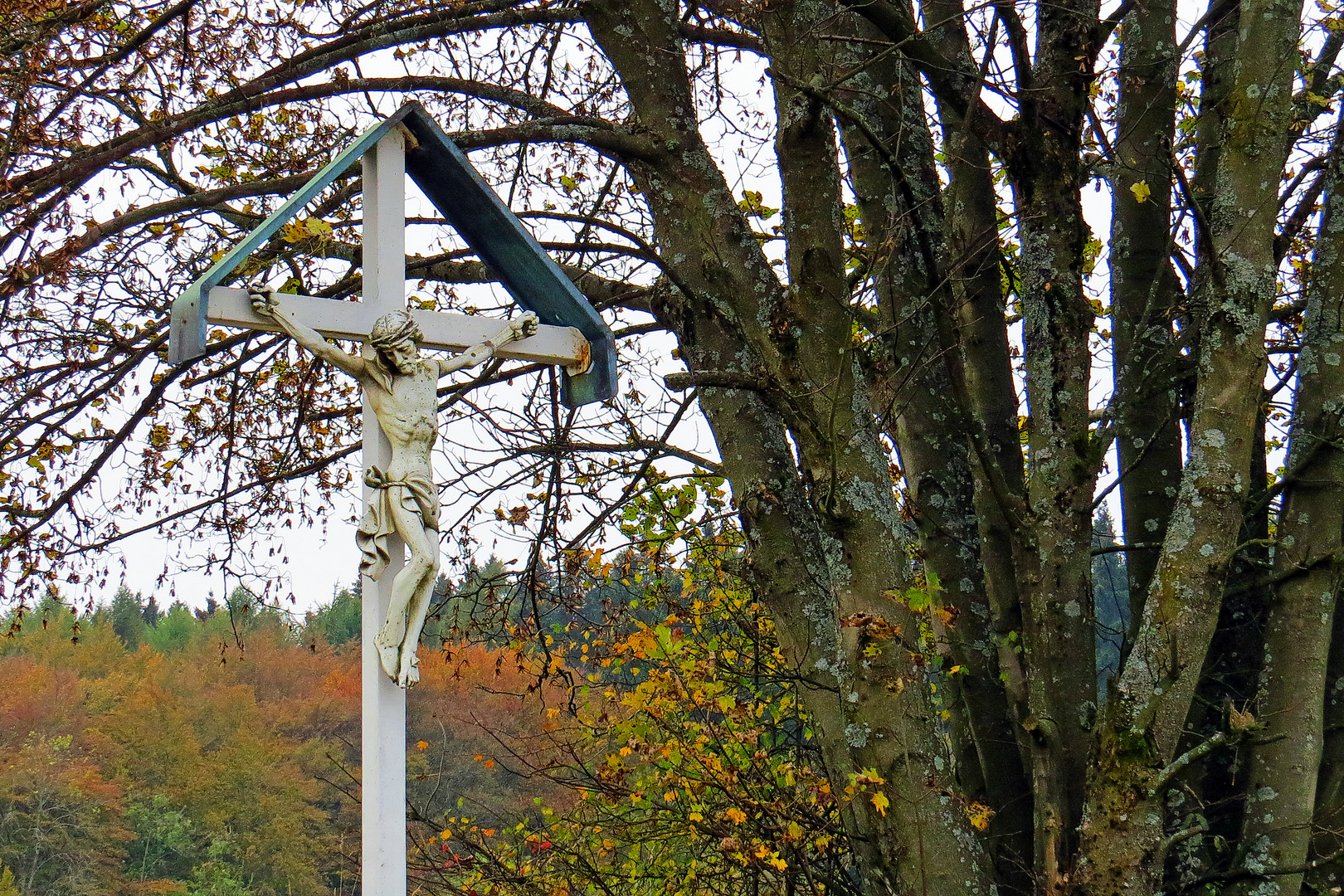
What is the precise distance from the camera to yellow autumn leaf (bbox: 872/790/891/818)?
3777mm

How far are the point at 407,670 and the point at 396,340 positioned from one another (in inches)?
28.3

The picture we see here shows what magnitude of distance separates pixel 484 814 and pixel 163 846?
42.4 ft

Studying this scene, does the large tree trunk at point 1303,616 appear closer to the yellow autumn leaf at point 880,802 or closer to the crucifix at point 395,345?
the yellow autumn leaf at point 880,802

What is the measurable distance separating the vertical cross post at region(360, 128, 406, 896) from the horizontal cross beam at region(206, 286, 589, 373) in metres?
0.07

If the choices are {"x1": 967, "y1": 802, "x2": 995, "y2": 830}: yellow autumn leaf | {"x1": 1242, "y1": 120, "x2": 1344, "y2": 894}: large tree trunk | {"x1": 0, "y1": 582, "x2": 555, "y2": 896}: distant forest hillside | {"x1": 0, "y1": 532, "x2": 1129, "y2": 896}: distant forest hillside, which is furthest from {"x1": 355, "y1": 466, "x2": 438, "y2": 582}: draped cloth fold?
{"x1": 0, "y1": 582, "x2": 555, "y2": 896}: distant forest hillside

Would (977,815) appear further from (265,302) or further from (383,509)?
(265,302)

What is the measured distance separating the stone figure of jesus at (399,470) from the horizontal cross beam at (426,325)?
37mm

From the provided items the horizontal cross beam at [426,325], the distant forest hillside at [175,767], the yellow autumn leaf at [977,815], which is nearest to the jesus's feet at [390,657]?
the horizontal cross beam at [426,325]

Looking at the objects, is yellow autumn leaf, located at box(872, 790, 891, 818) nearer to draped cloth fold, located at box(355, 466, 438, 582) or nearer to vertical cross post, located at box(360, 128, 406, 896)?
vertical cross post, located at box(360, 128, 406, 896)

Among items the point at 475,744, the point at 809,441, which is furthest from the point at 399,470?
the point at 475,744

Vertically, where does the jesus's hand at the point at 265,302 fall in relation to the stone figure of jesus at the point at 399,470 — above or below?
above

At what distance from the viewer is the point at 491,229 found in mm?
3258

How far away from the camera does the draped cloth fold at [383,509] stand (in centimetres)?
278

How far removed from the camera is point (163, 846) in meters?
28.2
